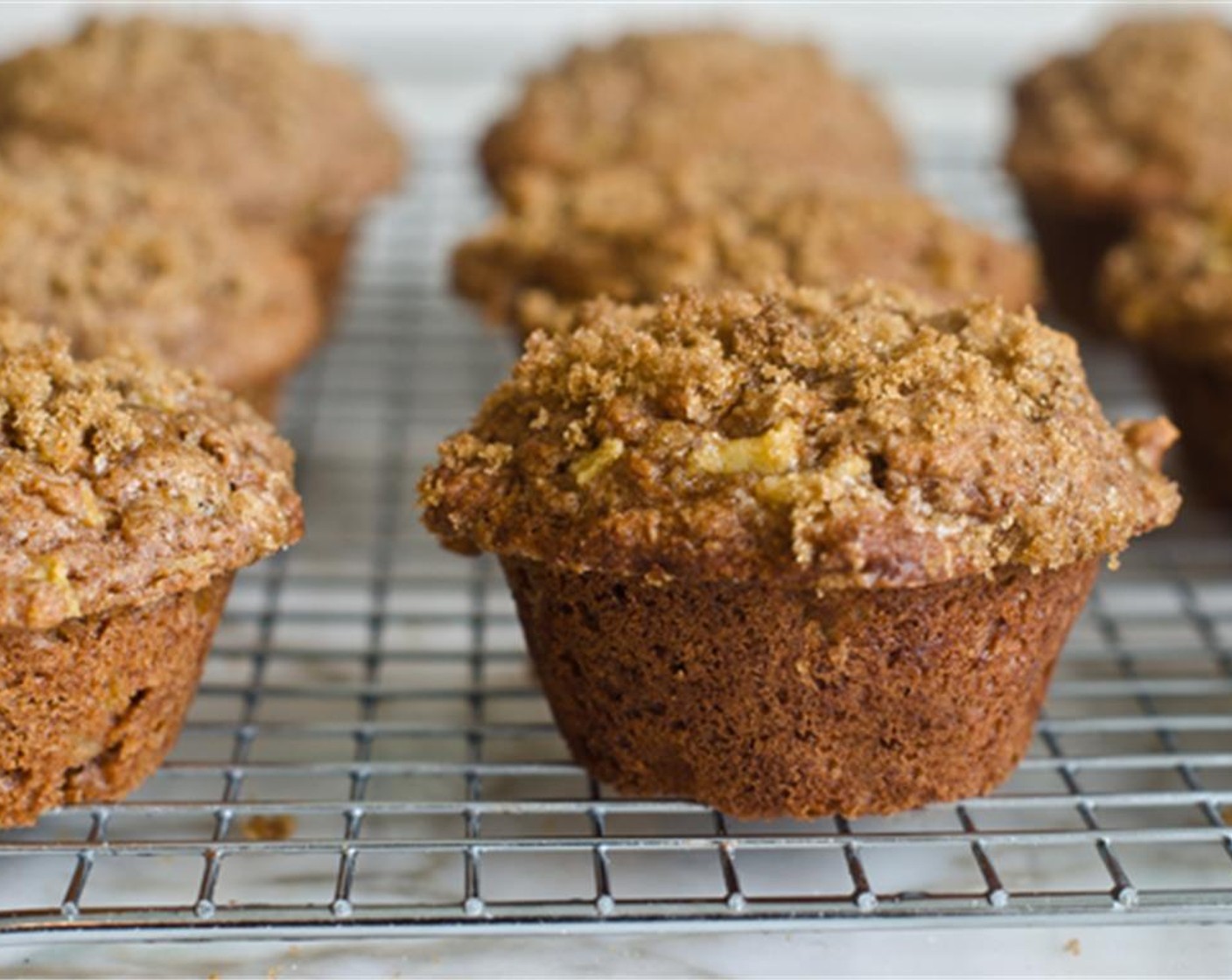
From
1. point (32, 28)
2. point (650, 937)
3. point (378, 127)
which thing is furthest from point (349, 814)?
point (32, 28)

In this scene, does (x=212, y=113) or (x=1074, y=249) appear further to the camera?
(x=1074, y=249)

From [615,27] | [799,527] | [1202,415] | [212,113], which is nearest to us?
[799,527]

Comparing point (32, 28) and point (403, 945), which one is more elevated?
point (403, 945)

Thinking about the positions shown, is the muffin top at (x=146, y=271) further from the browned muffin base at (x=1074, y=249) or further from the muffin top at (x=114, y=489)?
the browned muffin base at (x=1074, y=249)

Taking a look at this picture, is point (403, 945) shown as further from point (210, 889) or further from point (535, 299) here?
point (535, 299)

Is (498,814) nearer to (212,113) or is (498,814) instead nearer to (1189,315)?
(1189,315)

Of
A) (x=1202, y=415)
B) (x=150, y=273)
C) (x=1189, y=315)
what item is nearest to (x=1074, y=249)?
(x=1202, y=415)
